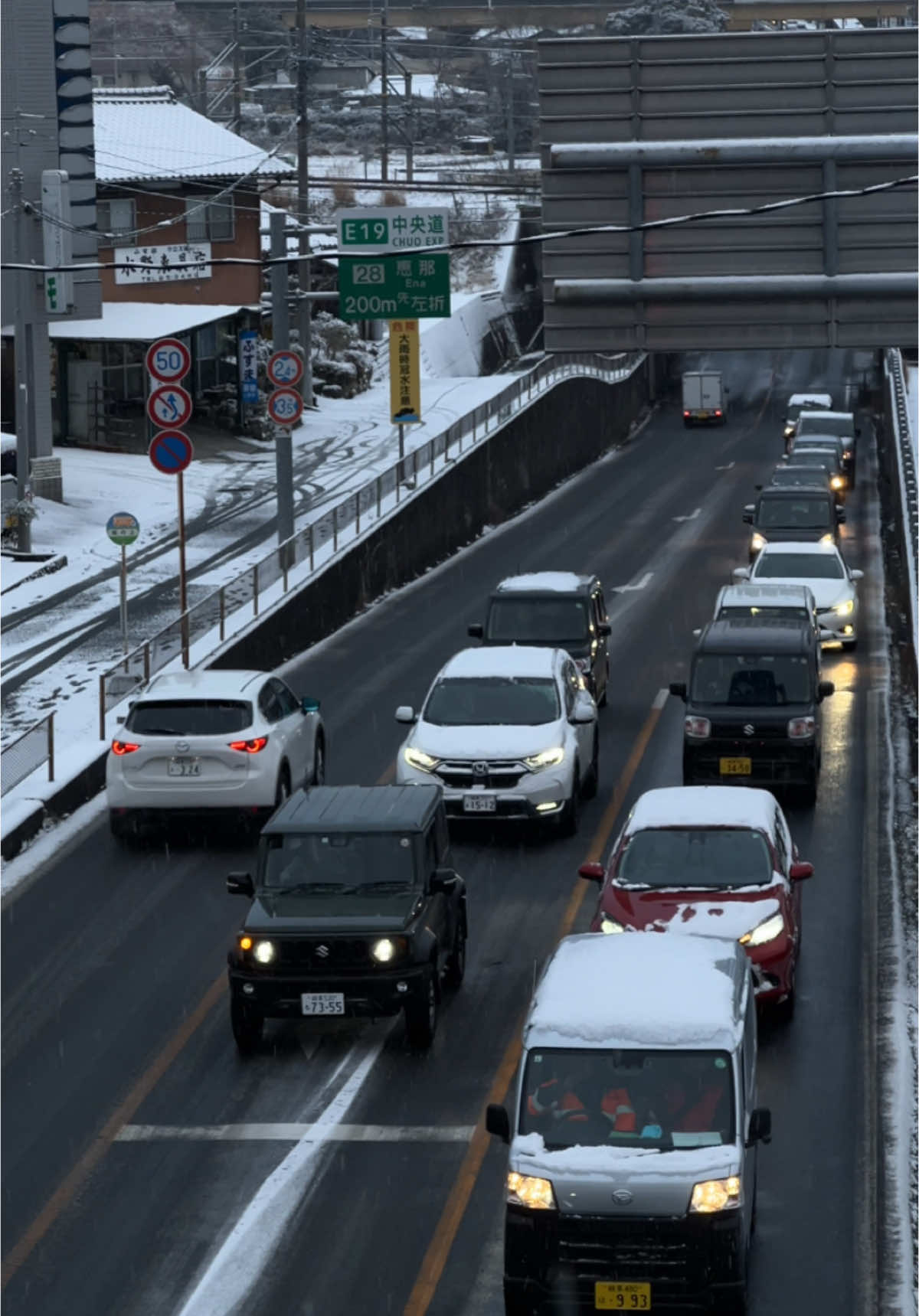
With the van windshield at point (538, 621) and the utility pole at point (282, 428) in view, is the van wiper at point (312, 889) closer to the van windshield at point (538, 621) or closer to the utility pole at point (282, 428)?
the van windshield at point (538, 621)

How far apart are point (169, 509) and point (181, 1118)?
1266 inches

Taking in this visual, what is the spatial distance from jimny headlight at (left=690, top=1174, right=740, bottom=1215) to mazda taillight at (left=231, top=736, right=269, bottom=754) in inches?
445

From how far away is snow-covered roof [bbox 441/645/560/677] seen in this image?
73.9 ft

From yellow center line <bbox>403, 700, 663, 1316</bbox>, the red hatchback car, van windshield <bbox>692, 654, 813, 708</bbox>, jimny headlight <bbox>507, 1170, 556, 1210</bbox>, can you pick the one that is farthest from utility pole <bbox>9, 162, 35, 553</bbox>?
jimny headlight <bbox>507, 1170, 556, 1210</bbox>

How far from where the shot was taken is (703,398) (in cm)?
7356

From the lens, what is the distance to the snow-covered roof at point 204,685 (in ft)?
69.8

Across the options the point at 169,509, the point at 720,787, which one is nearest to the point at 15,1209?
the point at 720,787

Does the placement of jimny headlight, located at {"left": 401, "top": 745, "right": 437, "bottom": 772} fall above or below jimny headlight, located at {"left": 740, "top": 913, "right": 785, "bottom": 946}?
above

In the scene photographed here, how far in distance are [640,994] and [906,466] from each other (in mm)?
31811

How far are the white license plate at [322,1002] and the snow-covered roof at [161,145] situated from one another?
41.1m

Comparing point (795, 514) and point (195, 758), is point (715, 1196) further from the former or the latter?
point (795, 514)

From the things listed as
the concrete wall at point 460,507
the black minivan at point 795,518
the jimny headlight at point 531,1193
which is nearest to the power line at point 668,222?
the jimny headlight at point 531,1193

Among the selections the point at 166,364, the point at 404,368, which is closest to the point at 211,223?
the point at 404,368

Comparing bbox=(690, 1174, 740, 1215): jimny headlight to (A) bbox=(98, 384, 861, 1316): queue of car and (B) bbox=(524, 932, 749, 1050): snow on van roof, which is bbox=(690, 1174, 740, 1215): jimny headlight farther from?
(B) bbox=(524, 932, 749, 1050): snow on van roof
